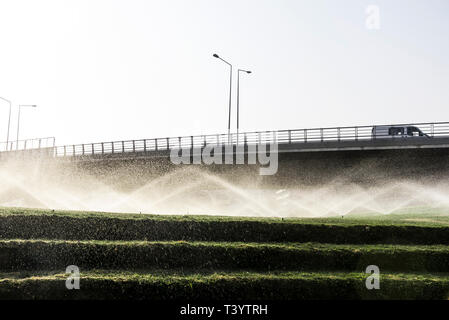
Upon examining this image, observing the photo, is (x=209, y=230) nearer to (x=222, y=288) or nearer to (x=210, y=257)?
(x=210, y=257)

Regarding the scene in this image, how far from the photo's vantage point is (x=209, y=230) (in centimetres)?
2050

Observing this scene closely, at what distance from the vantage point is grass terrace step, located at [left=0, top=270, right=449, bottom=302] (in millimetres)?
15266

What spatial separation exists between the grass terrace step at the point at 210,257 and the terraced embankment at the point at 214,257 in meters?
0.04

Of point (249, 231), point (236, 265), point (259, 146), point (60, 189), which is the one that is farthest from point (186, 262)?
point (60, 189)

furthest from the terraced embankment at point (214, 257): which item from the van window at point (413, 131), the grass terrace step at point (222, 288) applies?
the van window at point (413, 131)

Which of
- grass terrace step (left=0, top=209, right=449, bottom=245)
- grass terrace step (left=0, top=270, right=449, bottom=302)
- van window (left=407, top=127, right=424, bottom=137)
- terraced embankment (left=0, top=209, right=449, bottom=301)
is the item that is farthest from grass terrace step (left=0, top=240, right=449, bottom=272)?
van window (left=407, top=127, right=424, bottom=137)

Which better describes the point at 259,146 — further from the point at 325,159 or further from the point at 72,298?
the point at 72,298

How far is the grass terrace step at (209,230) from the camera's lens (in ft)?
66.4

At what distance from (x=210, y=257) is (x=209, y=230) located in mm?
2775

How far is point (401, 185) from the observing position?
121 ft

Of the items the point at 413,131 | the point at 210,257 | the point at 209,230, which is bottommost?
the point at 210,257

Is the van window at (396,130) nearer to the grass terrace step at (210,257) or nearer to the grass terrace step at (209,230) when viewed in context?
the grass terrace step at (209,230)

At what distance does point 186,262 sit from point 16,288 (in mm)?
5876

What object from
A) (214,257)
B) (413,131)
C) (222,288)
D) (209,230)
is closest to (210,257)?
(214,257)
